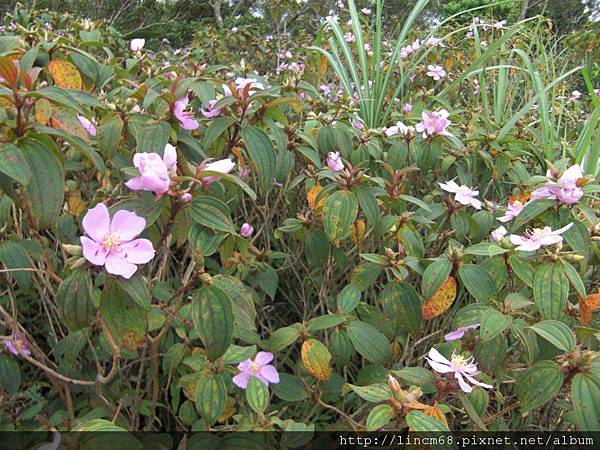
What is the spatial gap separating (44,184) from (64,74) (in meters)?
0.60

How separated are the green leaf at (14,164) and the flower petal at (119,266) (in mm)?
142

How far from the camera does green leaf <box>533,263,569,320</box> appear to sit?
2.89ft

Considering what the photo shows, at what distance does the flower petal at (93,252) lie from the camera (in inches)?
26.1

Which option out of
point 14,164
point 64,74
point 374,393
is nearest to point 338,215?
point 374,393

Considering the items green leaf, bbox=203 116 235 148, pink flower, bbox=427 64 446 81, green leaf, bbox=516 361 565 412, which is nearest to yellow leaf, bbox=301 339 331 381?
green leaf, bbox=516 361 565 412

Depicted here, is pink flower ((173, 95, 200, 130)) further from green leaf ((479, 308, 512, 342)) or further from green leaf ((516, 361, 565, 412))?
→ green leaf ((516, 361, 565, 412))

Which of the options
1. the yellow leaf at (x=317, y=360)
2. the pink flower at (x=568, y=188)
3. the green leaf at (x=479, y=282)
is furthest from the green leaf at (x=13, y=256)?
the pink flower at (x=568, y=188)

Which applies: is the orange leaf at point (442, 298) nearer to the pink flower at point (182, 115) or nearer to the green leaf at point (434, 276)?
the green leaf at point (434, 276)

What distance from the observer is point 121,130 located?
97 centimetres

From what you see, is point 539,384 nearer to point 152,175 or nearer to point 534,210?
point 534,210

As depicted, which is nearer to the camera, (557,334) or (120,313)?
(120,313)

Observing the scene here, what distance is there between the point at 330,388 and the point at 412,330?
226 millimetres

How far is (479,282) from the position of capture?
96 centimetres

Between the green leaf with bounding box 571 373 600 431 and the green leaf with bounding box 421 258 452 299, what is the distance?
278mm
